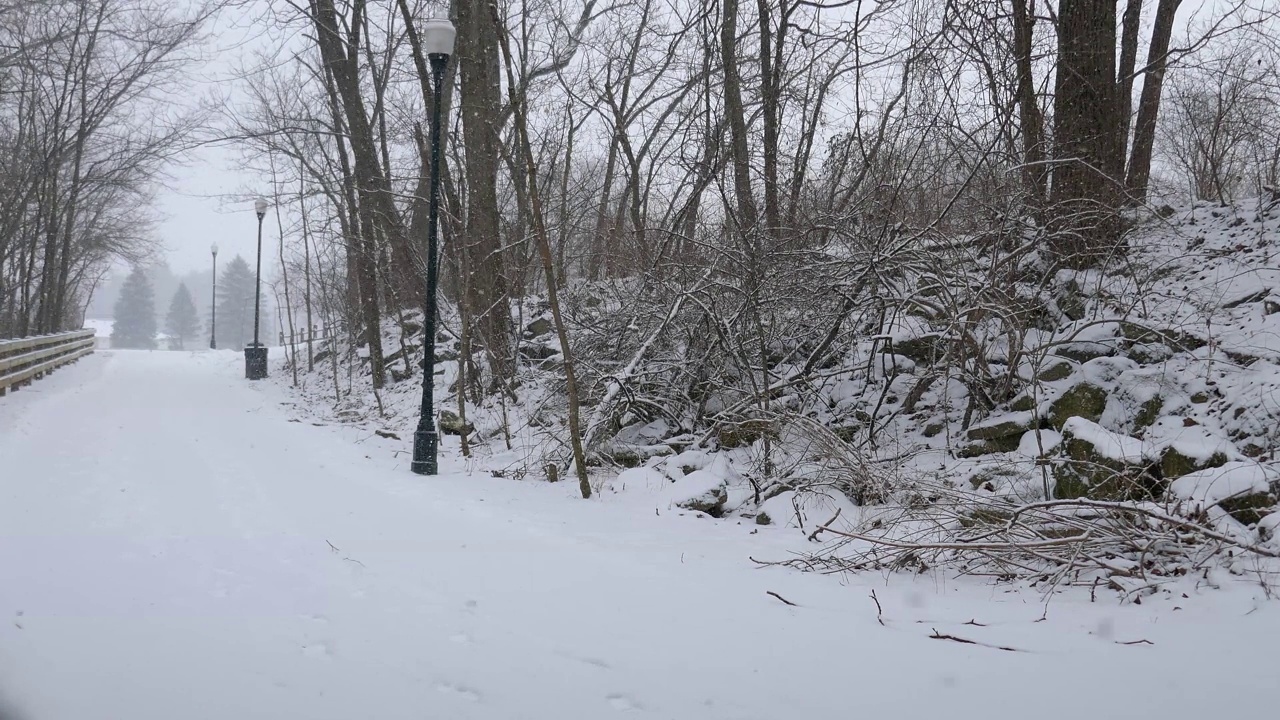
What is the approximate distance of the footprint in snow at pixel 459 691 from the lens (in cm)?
288

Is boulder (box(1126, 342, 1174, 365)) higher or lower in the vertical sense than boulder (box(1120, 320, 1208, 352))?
lower

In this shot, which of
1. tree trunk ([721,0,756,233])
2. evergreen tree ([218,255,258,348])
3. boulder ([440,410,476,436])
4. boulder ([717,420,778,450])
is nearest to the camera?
boulder ([717,420,778,450])

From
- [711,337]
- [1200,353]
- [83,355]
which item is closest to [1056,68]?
[1200,353]

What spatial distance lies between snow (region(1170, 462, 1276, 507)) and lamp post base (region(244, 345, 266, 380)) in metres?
21.8

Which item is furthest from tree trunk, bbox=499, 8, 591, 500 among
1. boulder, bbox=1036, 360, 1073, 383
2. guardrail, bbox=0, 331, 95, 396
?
guardrail, bbox=0, 331, 95, 396

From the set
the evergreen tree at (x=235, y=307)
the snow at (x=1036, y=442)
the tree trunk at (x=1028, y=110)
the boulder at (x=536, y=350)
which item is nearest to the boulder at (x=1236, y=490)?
the snow at (x=1036, y=442)

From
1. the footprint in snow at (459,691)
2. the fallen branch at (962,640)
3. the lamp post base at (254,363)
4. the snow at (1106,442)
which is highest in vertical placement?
the snow at (1106,442)

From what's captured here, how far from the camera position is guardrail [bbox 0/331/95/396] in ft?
41.7

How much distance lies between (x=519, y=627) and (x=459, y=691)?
2.27 feet

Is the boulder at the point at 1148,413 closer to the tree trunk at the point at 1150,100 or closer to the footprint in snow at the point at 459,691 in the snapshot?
the tree trunk at the point at 1150,100

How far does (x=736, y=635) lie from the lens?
3.54 metres

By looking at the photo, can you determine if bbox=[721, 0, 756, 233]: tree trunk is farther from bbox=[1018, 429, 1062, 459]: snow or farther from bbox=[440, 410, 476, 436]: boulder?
bbox=[440, 410, 476, 436]: boulder

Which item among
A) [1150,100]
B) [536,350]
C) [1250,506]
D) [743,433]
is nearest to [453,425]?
[536,350]

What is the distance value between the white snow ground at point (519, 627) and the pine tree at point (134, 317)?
249 ft
